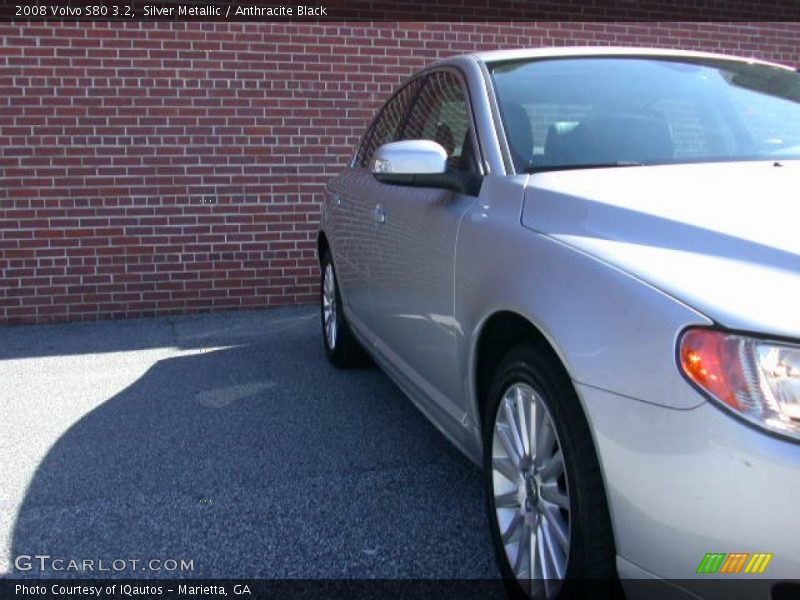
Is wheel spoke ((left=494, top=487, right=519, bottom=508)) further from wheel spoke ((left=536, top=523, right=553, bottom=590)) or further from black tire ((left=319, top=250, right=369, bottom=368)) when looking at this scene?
black tire ((left=319, top=250, right=369, bottom=368))

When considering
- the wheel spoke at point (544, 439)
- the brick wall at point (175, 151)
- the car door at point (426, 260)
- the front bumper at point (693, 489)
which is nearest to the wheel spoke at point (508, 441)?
the wheel spoke at point (544, 439)

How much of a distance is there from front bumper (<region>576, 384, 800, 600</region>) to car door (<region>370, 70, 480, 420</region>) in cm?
105

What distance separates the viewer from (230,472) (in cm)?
379

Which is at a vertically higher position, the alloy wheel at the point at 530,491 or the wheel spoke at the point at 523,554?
the alloy wheel at the point at 530,491

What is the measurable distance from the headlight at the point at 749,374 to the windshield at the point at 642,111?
123 centimetres

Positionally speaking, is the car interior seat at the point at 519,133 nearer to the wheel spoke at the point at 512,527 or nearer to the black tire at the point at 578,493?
the black tire at the point at 578,493

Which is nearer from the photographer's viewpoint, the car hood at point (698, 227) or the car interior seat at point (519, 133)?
the car hood at point (698, 227)

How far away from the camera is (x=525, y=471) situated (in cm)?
248

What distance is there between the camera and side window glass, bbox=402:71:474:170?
3350mm

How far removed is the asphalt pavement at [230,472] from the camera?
9.91 ft

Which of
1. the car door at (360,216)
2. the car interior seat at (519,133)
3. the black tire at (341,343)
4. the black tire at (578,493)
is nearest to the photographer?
the black tire at (578,493)

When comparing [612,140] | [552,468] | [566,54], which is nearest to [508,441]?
[552,468]

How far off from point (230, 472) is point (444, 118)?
5.86ft

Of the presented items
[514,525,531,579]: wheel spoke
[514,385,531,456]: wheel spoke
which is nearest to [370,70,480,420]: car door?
[514,385,531,456]: wheel spoke
